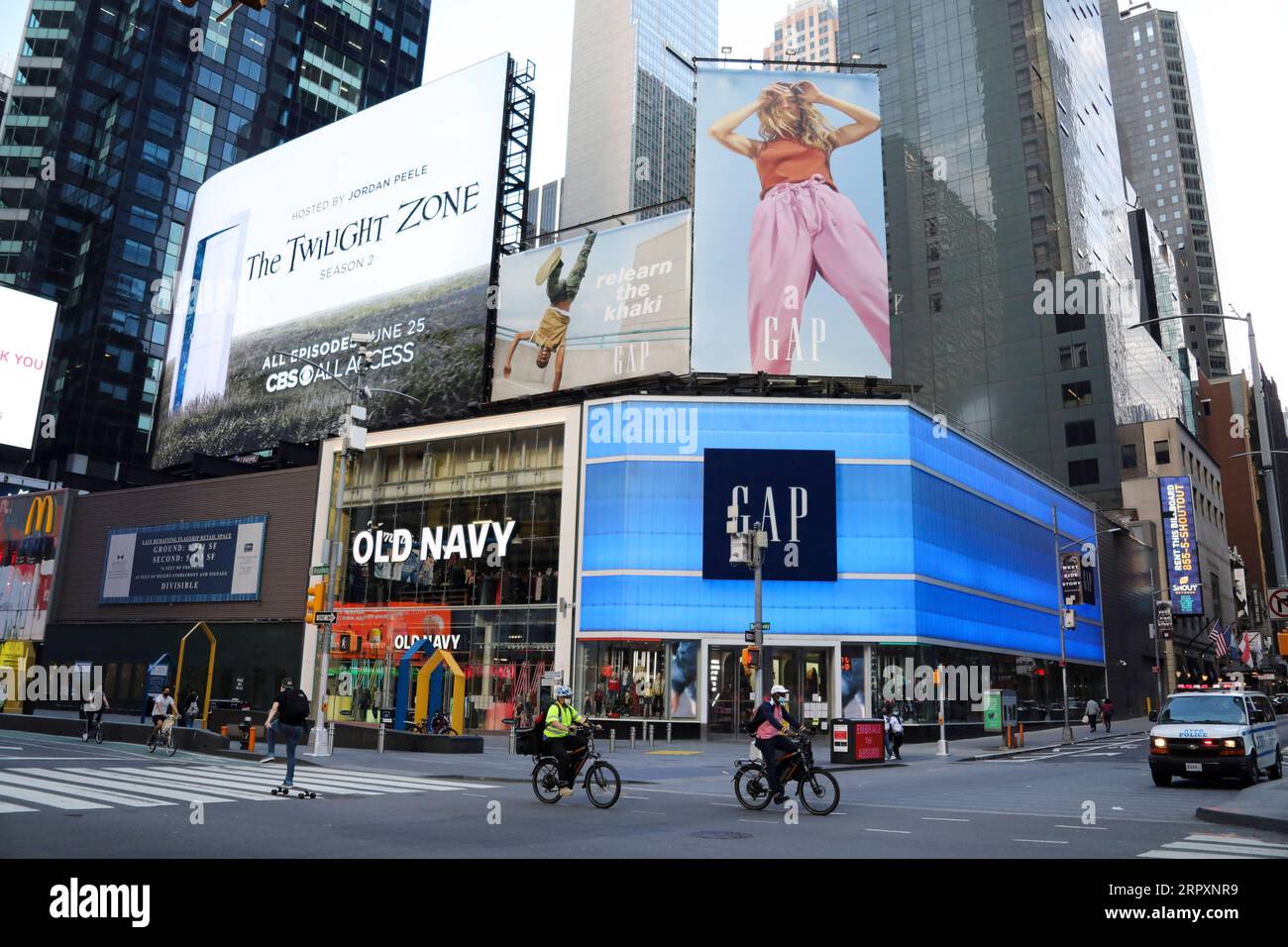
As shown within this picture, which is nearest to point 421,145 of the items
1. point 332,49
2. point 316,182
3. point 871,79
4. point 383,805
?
point 316,182

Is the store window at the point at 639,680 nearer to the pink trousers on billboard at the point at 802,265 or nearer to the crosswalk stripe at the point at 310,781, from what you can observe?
the pink trousers on billboard at the point at 802,265

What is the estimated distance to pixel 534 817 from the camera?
13961 millimetres

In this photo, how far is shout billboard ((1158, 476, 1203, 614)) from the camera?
84688 millimetres

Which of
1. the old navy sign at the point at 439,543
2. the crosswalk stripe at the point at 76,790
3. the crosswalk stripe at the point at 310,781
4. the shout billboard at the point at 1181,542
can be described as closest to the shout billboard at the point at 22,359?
the old navy sign at the point at 439,543

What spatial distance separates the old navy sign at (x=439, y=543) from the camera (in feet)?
155

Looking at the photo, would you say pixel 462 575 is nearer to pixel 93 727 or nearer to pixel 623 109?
pixel 93 727

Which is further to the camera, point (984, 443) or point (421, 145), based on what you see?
point (421, 145)

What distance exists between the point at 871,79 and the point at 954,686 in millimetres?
31898

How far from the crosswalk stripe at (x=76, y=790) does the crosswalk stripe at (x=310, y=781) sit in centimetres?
299

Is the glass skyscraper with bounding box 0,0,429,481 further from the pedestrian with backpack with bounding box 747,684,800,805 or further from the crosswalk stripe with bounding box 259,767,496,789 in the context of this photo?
the pedestrian with backpack with bounding box 747,684,800,805

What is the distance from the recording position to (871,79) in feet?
165

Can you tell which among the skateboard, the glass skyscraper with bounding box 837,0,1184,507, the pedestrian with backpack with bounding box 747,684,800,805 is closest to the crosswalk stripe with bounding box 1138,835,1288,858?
the pedestrian with backpack with bounding box 747,684,800,805

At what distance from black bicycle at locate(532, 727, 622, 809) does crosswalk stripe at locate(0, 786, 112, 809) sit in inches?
254
